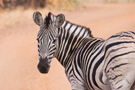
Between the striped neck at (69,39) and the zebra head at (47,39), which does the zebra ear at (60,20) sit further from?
the striped neck at (69,39)

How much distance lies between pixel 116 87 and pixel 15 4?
16.8 meters

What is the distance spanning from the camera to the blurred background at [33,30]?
31.4 feet

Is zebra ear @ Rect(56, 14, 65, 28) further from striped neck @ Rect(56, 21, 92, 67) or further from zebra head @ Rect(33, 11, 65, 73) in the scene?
striped neck @ Rect(56, 21, 92, 67)

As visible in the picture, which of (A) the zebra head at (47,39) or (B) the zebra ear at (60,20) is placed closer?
(A) the zebra head at (47,39)

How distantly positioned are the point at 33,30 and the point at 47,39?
10.5m

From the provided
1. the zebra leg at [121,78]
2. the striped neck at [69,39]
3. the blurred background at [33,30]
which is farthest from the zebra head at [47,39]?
the blurred background at [33,30]

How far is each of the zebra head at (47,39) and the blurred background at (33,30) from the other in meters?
2.99

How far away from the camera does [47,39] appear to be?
579cm

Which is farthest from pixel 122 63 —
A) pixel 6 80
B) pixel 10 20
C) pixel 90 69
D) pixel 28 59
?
pixel 10 20

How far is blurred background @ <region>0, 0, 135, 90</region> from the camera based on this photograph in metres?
9.56

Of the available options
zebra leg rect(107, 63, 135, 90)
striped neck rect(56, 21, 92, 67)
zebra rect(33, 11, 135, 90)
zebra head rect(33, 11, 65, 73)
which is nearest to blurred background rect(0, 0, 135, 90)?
striped neck rect(56, 21, 92, 67)

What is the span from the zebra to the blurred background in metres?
2.67

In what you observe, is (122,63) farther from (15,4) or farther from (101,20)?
(15,4)

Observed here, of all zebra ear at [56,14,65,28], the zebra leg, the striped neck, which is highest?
zebra ear at [56,14,65,28]
